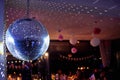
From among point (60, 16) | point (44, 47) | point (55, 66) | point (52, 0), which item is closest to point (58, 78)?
point (55, 66)

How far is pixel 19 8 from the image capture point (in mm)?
4020

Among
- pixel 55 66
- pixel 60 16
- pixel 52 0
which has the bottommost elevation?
pixel 55 66

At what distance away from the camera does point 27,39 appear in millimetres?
2074

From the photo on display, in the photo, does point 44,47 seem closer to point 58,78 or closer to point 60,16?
point 60,16

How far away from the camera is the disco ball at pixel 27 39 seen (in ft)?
6.90

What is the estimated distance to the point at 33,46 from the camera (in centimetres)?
212

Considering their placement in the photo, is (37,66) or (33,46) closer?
(33,46)

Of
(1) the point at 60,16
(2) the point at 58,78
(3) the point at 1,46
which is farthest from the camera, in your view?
(2) the point at 58,78

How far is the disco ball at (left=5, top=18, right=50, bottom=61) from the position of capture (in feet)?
6.90

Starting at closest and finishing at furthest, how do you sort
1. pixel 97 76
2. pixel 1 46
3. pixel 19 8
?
1. pixel 1 46
2. pixel 19 8
3. pixel 97 76

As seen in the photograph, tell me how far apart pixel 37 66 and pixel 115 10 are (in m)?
6.98

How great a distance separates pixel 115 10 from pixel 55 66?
722cm

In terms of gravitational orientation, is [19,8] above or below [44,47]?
below

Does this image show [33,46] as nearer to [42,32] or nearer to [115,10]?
[42,32]
